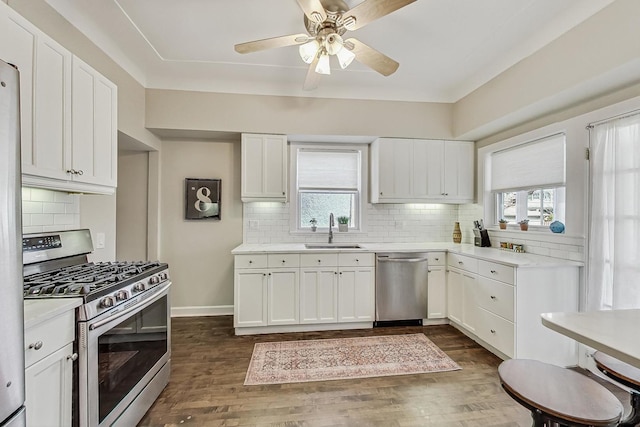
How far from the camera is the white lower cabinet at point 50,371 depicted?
44.0 inches

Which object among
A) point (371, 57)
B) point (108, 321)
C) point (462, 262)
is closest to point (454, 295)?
point (462, 262)

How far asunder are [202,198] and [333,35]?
104 inches

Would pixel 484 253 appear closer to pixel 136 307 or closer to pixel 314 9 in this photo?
pixel 314 9

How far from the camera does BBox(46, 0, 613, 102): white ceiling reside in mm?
2137

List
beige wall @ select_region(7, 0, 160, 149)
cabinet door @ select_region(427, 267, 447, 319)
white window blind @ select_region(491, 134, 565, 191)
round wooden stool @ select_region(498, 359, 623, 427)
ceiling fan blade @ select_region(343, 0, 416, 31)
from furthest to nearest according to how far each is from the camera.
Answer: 1. cabinet door @ select_region(427, 267, 447, 319)
2. white window blind @ select_region(491, 134, 565, 191)
3. beige wall @ select_region(7, 0, 160, 149)
4. ceiling fan blade @ select_region(343, 0, 416, 31)
5. round wooden stool @ select_region(498, 359, 623, 427)

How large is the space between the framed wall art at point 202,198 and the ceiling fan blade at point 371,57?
7.83 feet

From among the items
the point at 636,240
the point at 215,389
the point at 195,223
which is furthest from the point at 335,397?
the point at 195,223

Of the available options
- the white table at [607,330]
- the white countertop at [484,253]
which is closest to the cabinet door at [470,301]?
the white countertop at [484,253]

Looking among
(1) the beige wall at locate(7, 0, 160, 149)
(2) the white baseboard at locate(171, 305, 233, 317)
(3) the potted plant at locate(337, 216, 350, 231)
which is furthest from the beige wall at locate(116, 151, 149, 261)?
(3) the potted plant at locate(337, 216, 350, 231)

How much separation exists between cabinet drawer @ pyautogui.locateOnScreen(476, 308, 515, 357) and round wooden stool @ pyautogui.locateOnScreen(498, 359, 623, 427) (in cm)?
138

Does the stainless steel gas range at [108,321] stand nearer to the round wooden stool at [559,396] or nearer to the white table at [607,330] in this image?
the round wooden stool at [559,396]

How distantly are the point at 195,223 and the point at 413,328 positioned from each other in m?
3.00

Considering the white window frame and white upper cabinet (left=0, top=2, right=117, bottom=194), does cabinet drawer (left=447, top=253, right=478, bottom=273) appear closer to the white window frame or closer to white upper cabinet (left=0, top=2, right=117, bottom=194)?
the white window frame

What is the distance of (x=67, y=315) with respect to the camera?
1302 mm
